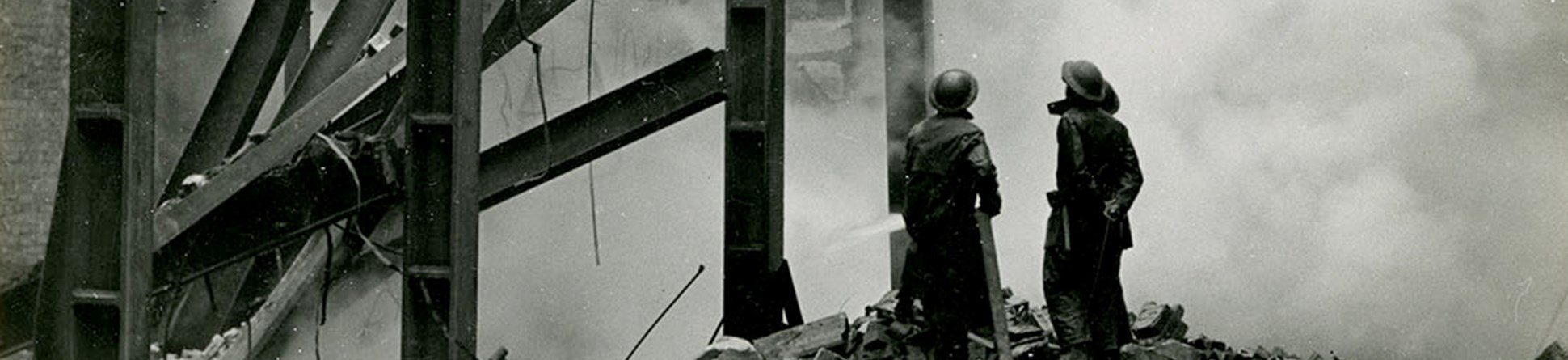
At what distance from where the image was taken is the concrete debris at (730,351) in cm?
888

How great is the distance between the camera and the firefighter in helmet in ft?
29.5

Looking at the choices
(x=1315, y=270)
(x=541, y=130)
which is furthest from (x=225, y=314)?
(x=1315, y=270)

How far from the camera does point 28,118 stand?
12945 millimetres

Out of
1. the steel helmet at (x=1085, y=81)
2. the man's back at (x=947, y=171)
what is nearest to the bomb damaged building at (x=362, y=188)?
the man's back at (x=947, y=171)

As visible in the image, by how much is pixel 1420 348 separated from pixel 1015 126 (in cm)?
371

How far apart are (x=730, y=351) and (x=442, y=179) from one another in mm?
1719

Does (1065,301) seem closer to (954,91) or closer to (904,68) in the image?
(954,91)

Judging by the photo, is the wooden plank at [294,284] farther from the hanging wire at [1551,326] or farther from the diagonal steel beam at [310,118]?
the hanging wire at [1551,326]

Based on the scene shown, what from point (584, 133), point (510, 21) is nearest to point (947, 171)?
point (584, 133)

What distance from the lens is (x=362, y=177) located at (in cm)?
860

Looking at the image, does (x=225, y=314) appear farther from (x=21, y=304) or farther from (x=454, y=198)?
(x=454, y=198)

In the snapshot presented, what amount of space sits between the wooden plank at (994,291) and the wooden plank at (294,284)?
3.22 m

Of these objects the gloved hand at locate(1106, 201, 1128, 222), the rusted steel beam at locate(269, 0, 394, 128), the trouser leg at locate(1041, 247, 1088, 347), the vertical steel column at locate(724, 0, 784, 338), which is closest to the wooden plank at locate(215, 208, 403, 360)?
the rusted steel beam at locate(269, 0, 394, 128)

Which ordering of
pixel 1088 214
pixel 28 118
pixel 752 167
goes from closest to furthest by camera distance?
1. pixel 1088 214
2. pixel 752 167
3. pixel 28 118
